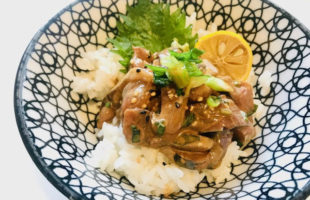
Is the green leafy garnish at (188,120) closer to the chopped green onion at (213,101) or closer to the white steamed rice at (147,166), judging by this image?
the chopped green onion at (213,101)

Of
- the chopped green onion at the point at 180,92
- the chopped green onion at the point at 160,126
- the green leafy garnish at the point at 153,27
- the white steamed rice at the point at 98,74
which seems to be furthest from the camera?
the green leafy garnish at the point at 153,27

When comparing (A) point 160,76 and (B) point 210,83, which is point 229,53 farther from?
(A) point 160,76

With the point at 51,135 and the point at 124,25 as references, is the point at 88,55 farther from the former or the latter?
the point at 51,135

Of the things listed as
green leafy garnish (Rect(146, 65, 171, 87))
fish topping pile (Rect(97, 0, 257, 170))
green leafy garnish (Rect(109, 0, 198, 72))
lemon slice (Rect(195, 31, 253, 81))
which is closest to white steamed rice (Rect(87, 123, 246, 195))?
fish topping pile (Rect(97, 0, 257, 170))

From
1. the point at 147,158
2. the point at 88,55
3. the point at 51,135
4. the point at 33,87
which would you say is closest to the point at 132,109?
the point at 147,158

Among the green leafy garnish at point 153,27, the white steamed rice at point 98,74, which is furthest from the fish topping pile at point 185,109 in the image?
the green leafy garnish at point 153,27
